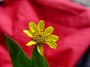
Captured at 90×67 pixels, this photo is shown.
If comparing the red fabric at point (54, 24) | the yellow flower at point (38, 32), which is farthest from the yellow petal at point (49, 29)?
the red fabric at point (54, 24)

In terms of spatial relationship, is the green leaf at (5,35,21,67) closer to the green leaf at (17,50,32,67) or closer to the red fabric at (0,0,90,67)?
the green leaf at (17,50,32,67)

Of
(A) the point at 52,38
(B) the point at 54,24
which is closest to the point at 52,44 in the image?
(A) the point at 52,38

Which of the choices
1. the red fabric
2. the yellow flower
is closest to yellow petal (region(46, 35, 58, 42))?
the yellow flower

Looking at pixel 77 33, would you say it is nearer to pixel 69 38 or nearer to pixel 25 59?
pixel 69 38

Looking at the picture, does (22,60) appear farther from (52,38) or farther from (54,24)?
(54,24)

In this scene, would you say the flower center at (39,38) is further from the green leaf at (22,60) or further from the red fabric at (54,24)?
the red fabric at (54,24)

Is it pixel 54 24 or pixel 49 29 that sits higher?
pixel 49 29
